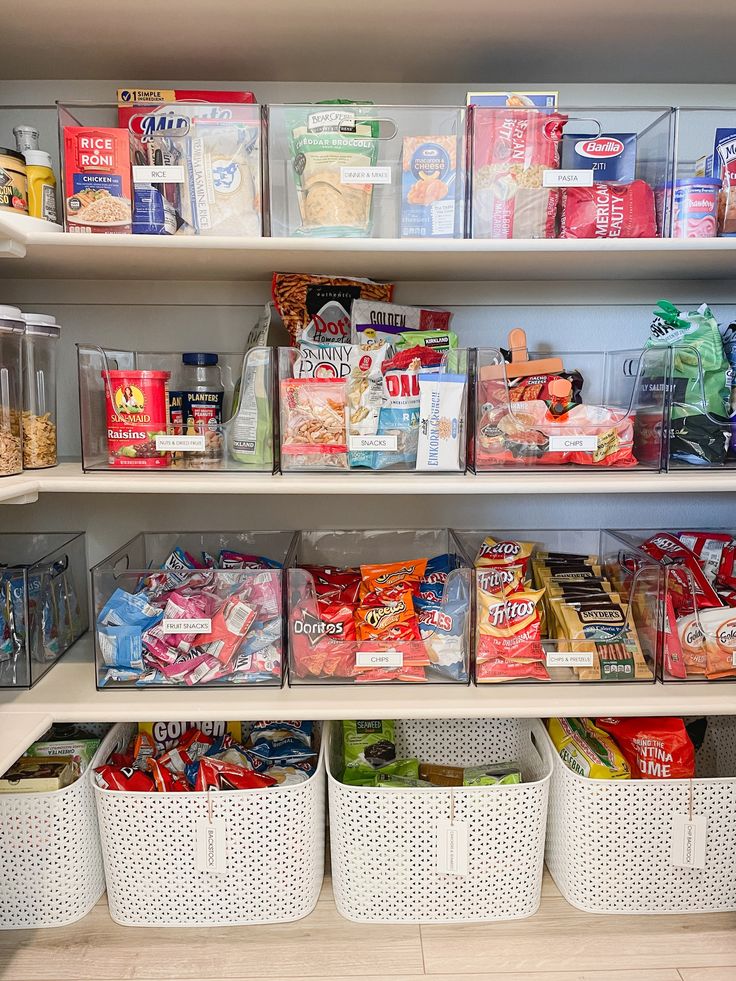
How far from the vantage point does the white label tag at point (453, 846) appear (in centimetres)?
143

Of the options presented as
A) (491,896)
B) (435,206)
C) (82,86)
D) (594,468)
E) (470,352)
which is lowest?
(491,896)

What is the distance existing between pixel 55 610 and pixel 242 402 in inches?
25.1

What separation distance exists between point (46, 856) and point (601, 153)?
170 cm

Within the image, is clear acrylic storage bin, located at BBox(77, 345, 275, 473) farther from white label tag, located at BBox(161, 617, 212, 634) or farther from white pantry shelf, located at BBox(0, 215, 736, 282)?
white label tag, located at BBox(161, 617, 212, 634)

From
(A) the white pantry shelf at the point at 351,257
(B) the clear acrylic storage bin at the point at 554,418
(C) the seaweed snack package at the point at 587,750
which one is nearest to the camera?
(A) the white pantry shelf at the point at 351,257

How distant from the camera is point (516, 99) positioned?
1.35 m

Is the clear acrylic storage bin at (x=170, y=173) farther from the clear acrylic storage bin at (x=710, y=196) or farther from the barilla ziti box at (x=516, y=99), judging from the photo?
the clear acrylic storage bin at (x=710, y=196)

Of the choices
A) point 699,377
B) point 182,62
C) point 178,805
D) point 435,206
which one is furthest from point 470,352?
point 178,805

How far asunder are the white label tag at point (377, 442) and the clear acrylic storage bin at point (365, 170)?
364 mm

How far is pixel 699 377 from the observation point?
1396mm

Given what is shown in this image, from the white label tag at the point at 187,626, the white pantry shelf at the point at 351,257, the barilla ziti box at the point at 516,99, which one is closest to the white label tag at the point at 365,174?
the white pantry shelf at the point at 351,257

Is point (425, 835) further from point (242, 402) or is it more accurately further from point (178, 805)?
point (242, 402)

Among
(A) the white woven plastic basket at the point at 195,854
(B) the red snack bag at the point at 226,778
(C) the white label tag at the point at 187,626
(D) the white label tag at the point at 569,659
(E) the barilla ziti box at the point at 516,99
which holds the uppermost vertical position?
(E) the barilla ziti box at the point at 516,99

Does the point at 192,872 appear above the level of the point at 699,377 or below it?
below
